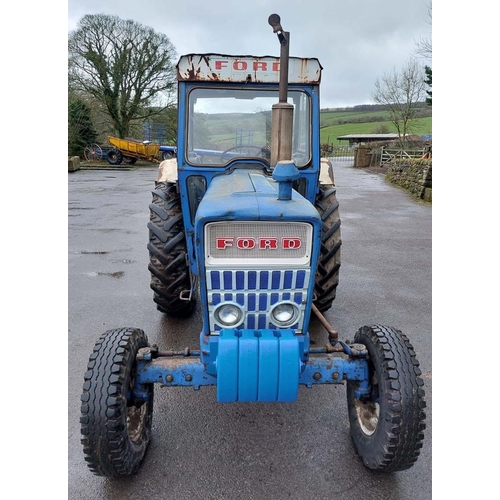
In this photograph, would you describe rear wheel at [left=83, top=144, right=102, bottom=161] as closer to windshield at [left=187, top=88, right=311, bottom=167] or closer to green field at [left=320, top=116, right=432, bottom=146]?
windshield at [left=187, top=88, right=311, bottom=167]

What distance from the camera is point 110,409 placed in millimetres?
2219

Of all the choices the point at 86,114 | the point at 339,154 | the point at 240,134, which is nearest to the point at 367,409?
the point at 240,134

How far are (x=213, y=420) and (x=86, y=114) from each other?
25.3 meters

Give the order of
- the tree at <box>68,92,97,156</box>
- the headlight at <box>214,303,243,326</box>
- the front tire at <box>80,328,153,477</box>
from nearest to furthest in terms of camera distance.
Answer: the front tire at <box>80,328,153,477</box> < the headlight at <box>214,303,243,326</box> < the tree at <box>68,92,97,156</box>

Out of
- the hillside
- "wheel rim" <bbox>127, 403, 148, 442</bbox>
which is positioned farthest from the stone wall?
the hillside

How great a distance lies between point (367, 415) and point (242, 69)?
2626mm

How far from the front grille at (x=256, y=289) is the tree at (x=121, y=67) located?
1045 inches

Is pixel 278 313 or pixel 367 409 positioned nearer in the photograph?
pixel 278 313

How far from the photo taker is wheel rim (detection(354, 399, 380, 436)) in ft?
8.54

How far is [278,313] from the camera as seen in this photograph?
250 cm

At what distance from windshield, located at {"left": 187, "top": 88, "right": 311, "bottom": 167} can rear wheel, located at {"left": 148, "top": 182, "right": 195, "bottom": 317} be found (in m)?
0.56

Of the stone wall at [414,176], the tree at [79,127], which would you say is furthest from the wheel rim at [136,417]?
the tree at [79,127]

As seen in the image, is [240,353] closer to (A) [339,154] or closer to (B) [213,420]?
(B) [213,420]

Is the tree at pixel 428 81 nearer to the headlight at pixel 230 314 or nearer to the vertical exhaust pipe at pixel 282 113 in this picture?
the vertical exhaust pipe at pixel 282 113
